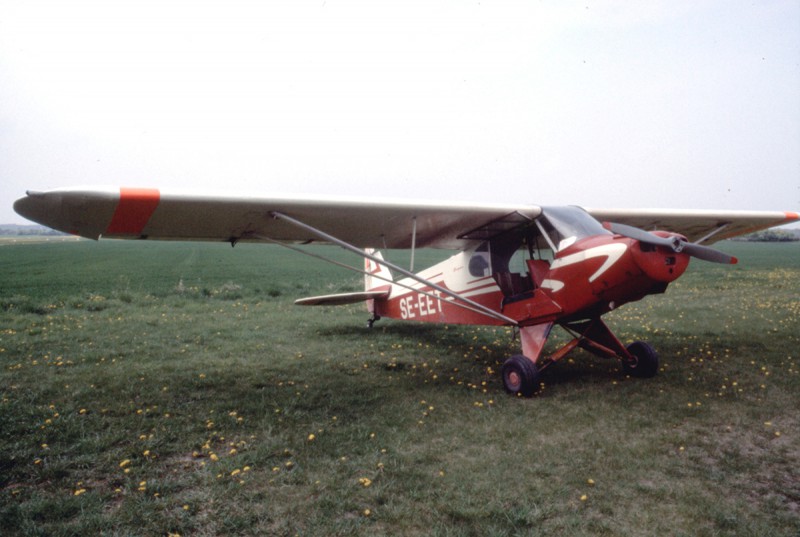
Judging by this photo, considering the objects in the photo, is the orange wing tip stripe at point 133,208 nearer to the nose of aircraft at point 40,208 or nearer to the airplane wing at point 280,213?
the airplane wing at point 280,213

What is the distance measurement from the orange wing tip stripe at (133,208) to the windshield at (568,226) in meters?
4.52

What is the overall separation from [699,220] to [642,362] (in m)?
3.67

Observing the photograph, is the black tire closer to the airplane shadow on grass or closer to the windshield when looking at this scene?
the airplane shadow on grass

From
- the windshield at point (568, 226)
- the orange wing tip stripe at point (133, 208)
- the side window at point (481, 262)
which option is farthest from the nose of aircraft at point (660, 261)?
the orange wing tip stripe at point (133, 208)

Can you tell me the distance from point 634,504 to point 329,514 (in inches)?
78.1

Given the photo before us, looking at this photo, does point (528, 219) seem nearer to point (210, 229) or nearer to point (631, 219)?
point (631, 219)

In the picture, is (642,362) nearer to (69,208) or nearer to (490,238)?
(490,238)

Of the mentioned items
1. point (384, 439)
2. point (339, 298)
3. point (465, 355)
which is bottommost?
point (465, 355)

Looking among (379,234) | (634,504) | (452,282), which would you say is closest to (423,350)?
(452,282)

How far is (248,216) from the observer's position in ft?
18.0

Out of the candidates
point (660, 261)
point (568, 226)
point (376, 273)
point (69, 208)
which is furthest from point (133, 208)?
point (376, 273)

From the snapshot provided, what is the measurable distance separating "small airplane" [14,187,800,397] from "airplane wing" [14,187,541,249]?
13mm

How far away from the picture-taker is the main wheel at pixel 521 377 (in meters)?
5.30

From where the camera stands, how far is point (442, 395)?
17.8 ft
